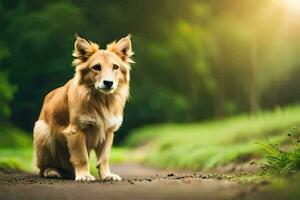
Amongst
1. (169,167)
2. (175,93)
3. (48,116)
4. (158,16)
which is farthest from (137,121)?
(48,116)

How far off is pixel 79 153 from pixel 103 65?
110 cm

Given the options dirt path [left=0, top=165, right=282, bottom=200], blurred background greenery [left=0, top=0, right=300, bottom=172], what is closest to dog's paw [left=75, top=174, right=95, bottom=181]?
dirt path [left=0, top=165, right=282, bottom=200]

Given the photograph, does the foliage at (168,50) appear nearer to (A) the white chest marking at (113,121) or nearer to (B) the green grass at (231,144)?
(B) the green grass at (231,144)

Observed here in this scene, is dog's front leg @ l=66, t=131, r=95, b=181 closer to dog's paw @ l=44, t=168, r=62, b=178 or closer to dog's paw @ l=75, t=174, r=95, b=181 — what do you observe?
dog's paw @ l=75, t=174, r=95, b=181

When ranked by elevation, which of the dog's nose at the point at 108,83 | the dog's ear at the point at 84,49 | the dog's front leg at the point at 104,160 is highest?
the dog's ear at the point at 84,49

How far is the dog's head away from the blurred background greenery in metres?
12.6

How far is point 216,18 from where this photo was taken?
27.1m

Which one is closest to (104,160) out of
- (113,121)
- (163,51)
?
(113,121)

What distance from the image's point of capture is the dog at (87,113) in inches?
333

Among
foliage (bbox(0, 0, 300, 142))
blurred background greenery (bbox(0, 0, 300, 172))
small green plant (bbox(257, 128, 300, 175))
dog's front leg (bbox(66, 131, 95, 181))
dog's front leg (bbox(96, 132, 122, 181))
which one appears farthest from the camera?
foliage (bbox(0, 0, 300, 142))

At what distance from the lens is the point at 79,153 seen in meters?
8.48

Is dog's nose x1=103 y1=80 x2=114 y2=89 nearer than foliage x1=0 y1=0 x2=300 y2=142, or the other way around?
dog's nose x1=103 y1=80 x2=114 y2=89

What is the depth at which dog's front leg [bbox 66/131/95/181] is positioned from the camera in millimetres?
8445

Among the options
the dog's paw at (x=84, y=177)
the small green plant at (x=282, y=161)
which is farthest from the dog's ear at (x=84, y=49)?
the small green plant at (x=282, y=161)
